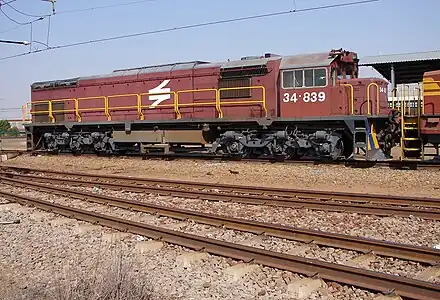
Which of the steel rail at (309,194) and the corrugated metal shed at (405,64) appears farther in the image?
the corrugated metal shed at (405,64)

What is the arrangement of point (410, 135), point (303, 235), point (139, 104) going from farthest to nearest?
point (139, 104) → point (410, 135) → point (303, 235)

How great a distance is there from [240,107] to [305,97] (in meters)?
2.55

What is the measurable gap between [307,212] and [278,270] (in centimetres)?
353

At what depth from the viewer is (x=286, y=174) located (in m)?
14.3

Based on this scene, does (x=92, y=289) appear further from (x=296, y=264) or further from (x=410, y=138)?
(x=410, y=138)

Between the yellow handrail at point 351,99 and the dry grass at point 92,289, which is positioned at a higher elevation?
the yellow handrail at point 351,99

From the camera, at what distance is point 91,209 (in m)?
10.2

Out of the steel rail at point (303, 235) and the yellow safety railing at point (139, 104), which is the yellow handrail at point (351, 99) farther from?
the steel rail at point (303, 235)

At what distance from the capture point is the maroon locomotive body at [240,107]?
15375 mm

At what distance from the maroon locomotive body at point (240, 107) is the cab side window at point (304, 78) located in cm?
3

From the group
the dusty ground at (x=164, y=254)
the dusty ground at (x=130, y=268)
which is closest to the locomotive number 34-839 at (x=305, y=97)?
the dusty ground at (x=164, y=254)

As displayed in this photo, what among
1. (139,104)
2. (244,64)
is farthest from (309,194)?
(139,104)

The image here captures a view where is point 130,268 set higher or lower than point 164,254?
higher

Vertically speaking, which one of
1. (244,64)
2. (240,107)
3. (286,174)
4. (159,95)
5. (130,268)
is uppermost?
(244,64)
